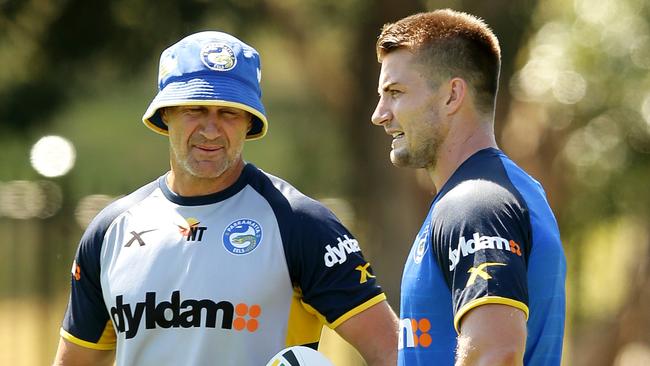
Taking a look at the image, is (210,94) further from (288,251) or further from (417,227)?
(417,227)

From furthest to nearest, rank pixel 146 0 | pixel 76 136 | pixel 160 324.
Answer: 1. pixel 76 136
2. pixel 146 0
3. pixel 160 324

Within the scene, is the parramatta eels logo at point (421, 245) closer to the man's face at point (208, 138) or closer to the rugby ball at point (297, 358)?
the rugby ball at point (297, 358)

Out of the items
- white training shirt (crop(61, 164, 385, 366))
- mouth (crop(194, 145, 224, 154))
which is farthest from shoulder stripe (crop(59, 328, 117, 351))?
mouth (crop(194, 145, 224, 154))

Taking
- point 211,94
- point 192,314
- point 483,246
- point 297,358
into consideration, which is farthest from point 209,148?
point 483,246

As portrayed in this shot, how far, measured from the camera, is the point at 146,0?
401 inches

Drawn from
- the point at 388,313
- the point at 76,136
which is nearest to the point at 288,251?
the point at 388,313

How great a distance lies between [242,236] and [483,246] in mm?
1158

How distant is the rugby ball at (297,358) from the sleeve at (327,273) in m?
0.27

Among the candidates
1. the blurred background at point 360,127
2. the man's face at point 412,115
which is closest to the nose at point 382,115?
the man's face at point 412,115

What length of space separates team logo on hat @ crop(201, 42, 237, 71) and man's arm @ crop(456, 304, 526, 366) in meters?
1.49

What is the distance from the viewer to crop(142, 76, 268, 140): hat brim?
396cm

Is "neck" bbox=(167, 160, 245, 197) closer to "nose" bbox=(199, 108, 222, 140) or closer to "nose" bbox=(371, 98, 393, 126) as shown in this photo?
"nose" bbox=(199, 108, 222, 140)

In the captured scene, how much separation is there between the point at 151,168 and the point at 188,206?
1057cm

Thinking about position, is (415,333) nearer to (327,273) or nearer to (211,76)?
(327,273)
